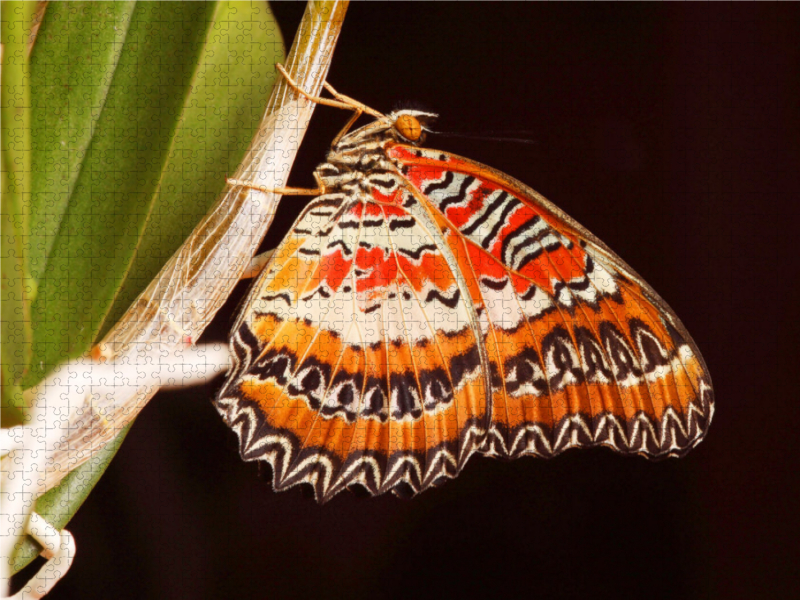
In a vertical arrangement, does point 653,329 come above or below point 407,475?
above

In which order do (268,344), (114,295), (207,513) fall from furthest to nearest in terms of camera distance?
(207,513), (268,344), (114,295)

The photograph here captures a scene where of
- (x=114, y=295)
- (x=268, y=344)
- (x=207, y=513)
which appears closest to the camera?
(x=114, y=295)

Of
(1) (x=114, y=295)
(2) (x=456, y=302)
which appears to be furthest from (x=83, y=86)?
(2) (x=456, y=302)

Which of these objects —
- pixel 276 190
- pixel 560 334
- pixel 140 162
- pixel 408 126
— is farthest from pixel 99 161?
pixel 560 334

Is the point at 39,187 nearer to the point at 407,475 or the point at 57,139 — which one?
the point at 57,139

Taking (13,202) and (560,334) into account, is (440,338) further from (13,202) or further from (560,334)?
(13,202)

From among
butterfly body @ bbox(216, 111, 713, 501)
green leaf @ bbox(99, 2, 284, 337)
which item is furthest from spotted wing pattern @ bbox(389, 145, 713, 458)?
green leaf @ bbox(99, 2, 284, 337)

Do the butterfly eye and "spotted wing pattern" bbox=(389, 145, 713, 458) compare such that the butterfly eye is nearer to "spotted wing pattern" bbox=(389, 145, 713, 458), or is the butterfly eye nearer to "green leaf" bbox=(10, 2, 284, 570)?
"spotted wing pattern" bbox=(389, 145, 713, 458)

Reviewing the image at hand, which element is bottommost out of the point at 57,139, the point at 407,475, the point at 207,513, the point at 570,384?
the point at 207,513
